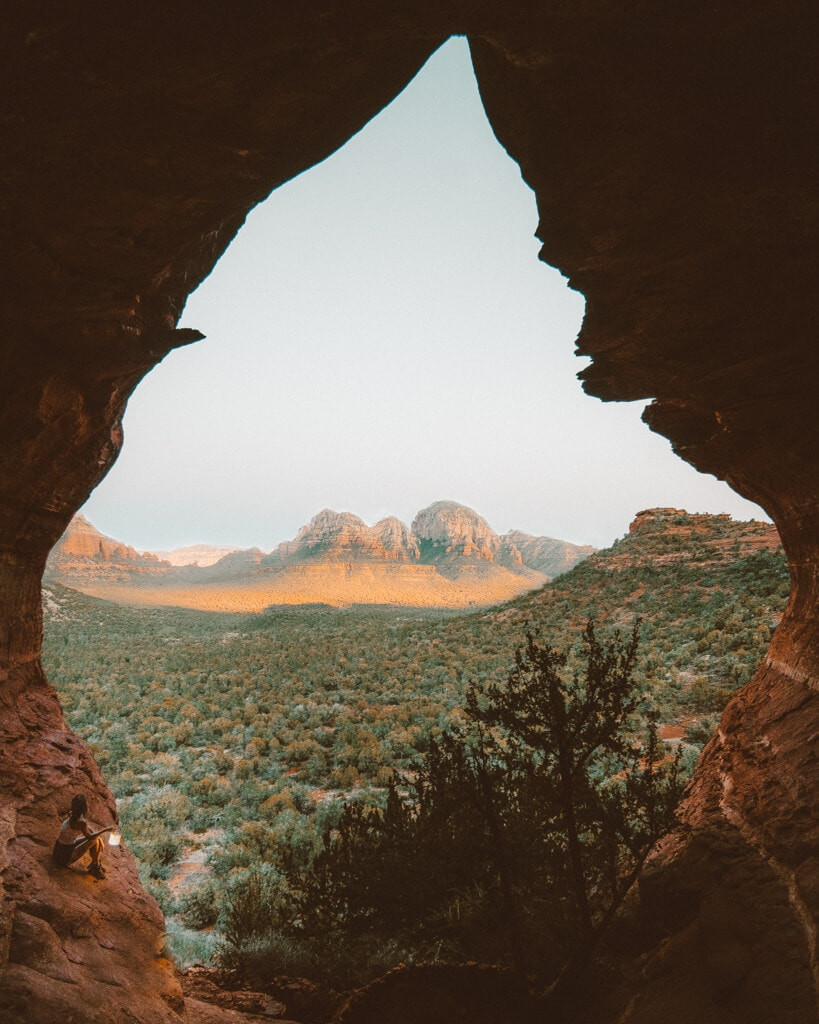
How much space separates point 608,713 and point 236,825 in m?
9.48

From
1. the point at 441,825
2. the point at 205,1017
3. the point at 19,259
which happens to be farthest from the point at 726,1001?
the point at 19,259

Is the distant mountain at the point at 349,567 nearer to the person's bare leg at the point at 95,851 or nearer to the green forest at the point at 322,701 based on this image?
the green forest at the point at 322,701

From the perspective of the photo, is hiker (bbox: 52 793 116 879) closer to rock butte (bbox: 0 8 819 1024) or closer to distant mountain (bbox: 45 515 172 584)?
rock butte (bbox: 0 8 819 1024)

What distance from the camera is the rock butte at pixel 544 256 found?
3920 millimetres

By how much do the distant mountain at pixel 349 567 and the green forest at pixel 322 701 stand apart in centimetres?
4201

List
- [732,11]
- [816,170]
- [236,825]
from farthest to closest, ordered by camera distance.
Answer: [236,825] < [816,170] < [732,11]

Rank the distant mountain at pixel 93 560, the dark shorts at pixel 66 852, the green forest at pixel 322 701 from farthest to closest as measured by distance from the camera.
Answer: the distant mountain at pixel 93 560, the green forest at pixel 322 701, the dark shorts at pixel 66 852

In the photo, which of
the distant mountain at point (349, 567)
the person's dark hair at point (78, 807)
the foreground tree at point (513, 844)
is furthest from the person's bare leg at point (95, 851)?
the distant mountain at point (349, 567)

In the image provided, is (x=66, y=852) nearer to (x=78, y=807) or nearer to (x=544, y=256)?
(x=78, y=807)

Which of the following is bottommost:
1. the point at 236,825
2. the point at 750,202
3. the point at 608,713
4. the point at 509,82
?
the point at 236,825

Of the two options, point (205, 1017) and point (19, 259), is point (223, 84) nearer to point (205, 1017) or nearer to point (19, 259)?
point (19, 259)

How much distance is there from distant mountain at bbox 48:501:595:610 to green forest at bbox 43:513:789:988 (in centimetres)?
4201

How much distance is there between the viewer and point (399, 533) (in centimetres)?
12006

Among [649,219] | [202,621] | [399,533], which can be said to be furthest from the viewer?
[399,533]
